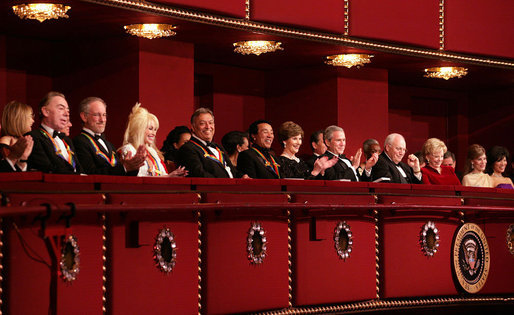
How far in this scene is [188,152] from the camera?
7238 mm

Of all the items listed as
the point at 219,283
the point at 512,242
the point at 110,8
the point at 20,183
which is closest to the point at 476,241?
the point at 512,242

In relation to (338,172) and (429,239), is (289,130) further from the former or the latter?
(429,239)

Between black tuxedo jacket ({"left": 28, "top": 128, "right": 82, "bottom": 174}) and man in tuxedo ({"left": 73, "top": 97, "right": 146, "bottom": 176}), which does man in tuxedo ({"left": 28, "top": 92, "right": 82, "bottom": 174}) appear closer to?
black tuxedo jacket ({"left": 28, "top": 128, "right": 82, "bottom": 174})

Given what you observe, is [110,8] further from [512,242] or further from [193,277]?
→ [512,242]

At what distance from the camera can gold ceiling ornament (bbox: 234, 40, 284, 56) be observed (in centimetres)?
971

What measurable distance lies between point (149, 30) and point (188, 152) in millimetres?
1994

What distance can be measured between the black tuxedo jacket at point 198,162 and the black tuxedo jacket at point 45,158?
1230mm

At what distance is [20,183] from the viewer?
5.32 metres

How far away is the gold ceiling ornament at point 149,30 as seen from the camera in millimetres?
8750

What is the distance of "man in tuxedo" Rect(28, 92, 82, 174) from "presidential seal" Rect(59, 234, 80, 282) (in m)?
0.67

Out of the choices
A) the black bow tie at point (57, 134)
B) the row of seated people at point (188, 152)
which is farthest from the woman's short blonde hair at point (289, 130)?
the black bow tie at point (57, 134)

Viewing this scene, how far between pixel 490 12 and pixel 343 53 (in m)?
2.28

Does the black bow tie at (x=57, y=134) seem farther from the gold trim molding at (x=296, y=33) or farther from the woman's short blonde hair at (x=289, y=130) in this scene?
the woman's short blonde hair at (x=289, y=130)

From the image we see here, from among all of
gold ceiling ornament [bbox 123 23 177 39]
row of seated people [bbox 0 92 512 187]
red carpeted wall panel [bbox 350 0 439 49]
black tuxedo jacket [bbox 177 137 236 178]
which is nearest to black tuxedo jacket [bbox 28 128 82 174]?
row of seated people [bbox 0 92 512 187]
